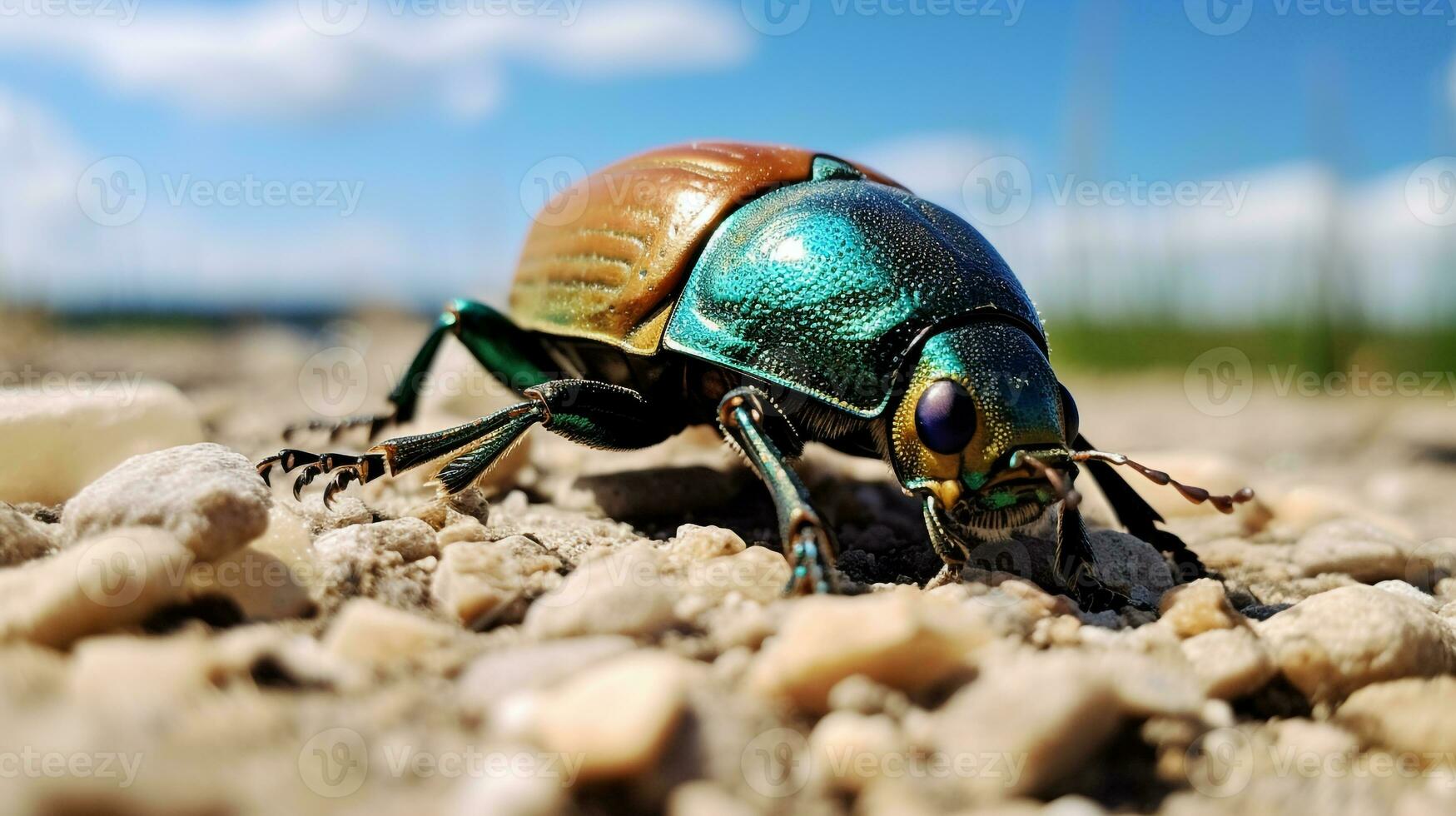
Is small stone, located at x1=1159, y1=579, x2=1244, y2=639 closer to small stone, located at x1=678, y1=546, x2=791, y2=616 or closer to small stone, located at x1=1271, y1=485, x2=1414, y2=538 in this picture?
small stone, located at x1=678, y1=546, x2=791, y2=616

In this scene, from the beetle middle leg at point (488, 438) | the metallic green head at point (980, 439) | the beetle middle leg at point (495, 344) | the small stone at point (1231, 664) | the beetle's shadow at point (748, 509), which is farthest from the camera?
the beetle middle leg at point (495, 344)

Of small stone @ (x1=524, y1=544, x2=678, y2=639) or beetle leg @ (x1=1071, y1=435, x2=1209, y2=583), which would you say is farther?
beetle leg @ (x1=1071, y1=435, x2=1209, y2=583)

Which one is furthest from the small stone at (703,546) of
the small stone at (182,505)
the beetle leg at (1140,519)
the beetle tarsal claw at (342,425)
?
the beetle tarsal claw at (342,425)

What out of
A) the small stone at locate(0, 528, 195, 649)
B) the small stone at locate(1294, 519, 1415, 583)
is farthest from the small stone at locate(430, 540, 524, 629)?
the small stone at locate(1294, 519, 1415, 583)

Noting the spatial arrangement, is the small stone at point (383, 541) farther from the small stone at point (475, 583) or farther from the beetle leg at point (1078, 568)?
the beetle leg at point (1078, 568)

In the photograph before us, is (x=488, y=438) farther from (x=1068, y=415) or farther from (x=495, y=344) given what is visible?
(x=1068, y=415)

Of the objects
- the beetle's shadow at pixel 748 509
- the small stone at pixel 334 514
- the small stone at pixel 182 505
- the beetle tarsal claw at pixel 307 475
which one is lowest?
the beetle's shadow at pixel 748 509
